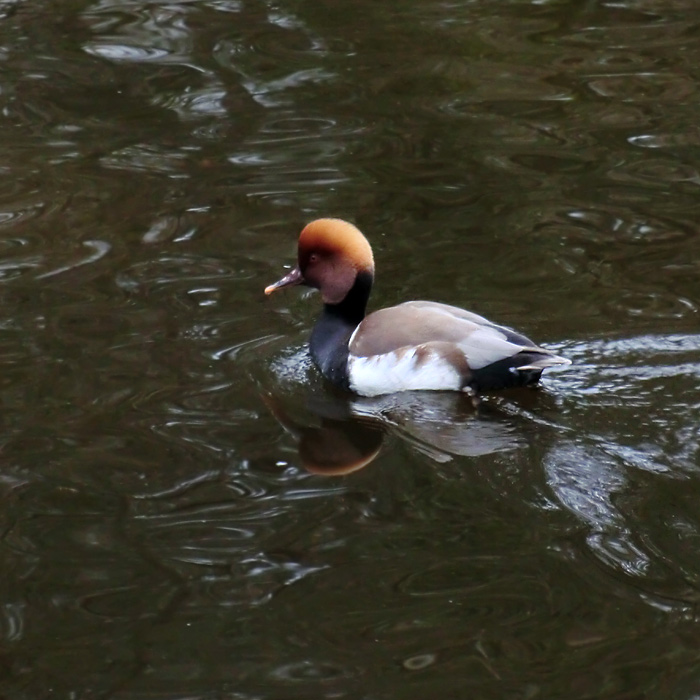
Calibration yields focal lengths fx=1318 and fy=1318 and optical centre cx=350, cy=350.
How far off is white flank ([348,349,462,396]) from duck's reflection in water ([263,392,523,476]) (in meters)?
0.05

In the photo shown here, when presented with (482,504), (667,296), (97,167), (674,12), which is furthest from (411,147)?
(482,504)

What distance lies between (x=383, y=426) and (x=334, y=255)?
1.15 metres

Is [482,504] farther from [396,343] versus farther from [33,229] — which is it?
[33,229]

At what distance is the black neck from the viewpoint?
6977mm

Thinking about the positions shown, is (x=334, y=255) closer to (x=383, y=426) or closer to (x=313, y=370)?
(x=313, y=370)

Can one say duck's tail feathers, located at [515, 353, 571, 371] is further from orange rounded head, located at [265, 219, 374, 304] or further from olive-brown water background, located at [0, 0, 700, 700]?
orange rounded head, located at [265, 219, 374, 304]

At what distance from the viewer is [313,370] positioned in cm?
718

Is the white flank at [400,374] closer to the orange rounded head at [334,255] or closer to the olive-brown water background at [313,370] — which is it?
the olive-brown water background at [313,370]

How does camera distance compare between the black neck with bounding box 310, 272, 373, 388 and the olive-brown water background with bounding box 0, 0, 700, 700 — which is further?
the black neck with bounding box 310, 272, 373, 388

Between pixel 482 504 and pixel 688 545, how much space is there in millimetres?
882

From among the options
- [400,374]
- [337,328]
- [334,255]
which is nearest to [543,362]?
[400,374]

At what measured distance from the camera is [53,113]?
35.1ft

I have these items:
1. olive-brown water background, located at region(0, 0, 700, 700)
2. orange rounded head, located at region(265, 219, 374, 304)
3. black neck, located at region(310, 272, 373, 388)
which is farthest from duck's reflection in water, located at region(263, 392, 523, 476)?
orange rounded head, located at region(265, 219, 374, 304)

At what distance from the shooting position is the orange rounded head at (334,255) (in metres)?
7.12
